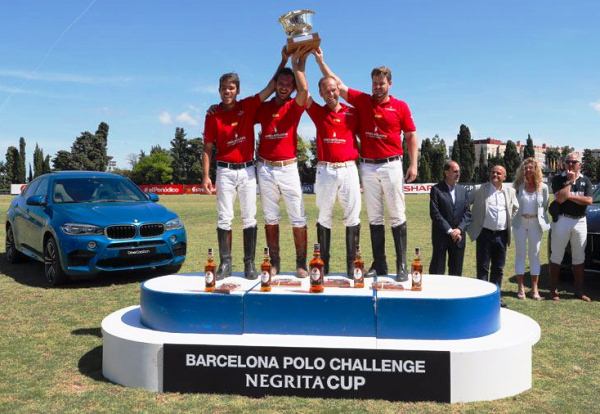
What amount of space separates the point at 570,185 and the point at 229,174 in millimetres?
4551

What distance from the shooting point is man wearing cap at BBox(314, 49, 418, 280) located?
5102 mm

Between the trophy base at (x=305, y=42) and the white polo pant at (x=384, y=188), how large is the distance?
1.22 metres

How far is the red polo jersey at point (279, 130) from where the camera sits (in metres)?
5.21

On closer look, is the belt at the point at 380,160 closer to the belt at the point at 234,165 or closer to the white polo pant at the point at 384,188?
the white polo pant at the point at 384,188

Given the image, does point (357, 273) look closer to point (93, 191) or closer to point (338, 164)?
point (338, 164)

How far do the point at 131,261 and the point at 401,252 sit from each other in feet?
15.0

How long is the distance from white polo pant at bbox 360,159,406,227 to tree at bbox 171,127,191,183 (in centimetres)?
8692

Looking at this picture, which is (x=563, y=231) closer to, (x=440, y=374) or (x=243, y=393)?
(x=440, y=374)

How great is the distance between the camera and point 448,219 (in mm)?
6465

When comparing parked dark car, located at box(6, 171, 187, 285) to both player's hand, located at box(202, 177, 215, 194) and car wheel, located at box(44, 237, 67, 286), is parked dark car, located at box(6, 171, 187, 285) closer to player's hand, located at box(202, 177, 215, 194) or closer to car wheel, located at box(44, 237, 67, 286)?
car wheel, located at box(44, 237, 67, 286)

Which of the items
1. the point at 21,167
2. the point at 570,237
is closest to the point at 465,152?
the point at 21,167

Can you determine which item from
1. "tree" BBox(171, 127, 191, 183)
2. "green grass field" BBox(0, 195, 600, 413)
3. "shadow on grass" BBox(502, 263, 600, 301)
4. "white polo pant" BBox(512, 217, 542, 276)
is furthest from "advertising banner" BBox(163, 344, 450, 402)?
"tree" BBox(171, 127, 191, 183)

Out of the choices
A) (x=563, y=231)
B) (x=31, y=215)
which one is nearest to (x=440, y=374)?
(x=563, y=231)

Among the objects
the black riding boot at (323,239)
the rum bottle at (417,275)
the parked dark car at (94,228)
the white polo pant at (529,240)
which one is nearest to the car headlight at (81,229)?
the parked dark car at (94,228)
